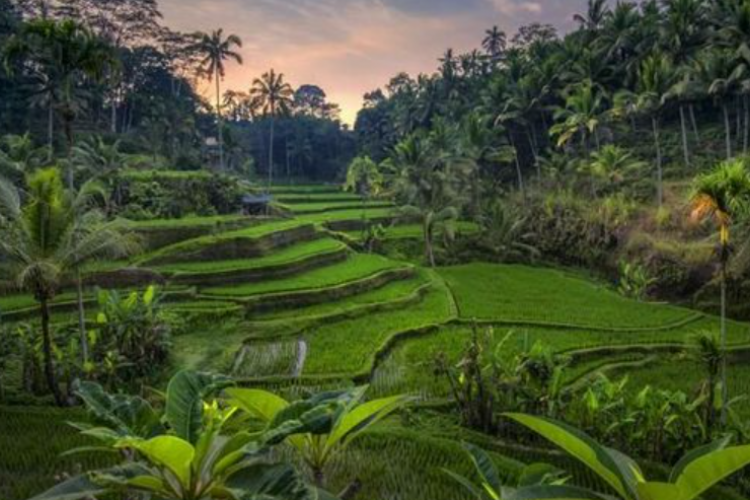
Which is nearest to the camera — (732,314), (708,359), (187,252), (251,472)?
(251,472)

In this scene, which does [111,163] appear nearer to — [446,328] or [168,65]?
[446,328]

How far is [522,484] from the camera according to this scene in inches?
188

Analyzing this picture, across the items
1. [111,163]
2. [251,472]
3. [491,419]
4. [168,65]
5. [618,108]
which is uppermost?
[168,65]

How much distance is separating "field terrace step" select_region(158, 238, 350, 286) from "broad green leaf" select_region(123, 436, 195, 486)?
15355mm

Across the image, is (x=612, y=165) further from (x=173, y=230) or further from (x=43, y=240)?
(x=43, y=240)

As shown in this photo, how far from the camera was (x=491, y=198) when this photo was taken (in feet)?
118

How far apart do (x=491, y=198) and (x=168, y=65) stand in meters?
31.8

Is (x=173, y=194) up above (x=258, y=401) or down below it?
above

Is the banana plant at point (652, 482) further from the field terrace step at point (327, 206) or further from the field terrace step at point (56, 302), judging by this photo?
the field terrace step at point (327, 206)

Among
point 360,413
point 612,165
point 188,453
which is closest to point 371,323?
point 360,413

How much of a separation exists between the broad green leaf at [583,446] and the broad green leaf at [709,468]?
1.15ft

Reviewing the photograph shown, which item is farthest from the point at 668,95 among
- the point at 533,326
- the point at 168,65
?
the point at 168,65

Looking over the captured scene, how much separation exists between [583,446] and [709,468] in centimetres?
68

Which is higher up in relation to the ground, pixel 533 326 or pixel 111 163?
pixel 111 163
